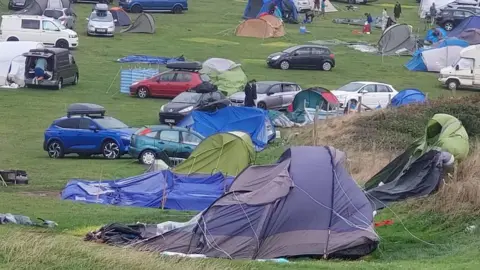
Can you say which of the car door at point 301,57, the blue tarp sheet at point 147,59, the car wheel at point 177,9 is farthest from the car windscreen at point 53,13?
the car door at point 301,57

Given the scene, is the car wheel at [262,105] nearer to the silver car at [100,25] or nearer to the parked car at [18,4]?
the silver car at [100,25]

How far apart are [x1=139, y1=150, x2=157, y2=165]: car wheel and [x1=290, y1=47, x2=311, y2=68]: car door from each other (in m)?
20.8

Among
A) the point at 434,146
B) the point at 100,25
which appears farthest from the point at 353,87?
the point at 100,25

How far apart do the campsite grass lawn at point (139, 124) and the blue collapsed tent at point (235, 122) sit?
240 centimetres

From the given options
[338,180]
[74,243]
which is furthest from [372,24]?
[74,243]

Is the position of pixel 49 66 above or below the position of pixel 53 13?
below

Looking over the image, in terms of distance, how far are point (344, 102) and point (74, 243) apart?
89.4 ft

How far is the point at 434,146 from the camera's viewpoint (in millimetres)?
21141

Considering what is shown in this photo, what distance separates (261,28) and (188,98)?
23.1 m

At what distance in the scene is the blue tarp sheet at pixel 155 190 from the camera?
2270 centimetres

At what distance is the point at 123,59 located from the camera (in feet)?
157

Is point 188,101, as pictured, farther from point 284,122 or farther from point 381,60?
point 381,60

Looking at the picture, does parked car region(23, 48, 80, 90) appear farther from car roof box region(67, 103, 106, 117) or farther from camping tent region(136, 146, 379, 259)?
camping tent region(136, 146, 379, 259)

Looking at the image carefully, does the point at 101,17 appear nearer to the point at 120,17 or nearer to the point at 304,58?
the point at 120,17
